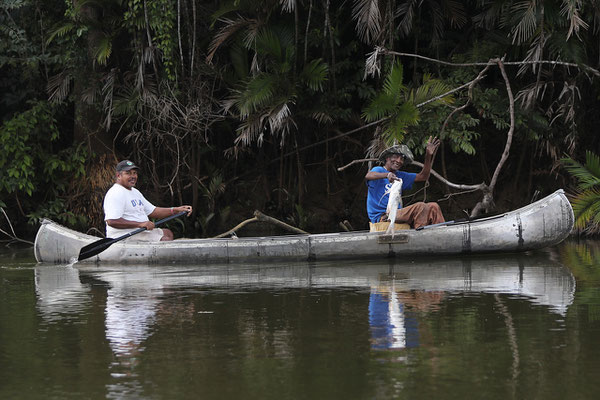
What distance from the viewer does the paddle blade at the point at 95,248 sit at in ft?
39.3

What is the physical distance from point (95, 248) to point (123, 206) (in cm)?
74

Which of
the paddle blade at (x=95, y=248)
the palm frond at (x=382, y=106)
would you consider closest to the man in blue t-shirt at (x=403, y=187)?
the palm frond at (x=382, y=106)

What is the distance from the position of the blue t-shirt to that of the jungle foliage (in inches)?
100

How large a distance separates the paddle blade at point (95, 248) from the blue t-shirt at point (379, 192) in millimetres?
3176

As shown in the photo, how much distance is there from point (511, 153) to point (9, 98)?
918 cm

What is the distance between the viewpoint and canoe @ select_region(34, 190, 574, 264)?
11680 mm

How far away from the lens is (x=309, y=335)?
6.58 m

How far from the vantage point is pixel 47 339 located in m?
6.65

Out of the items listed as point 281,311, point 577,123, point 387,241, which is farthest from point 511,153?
point 281,311

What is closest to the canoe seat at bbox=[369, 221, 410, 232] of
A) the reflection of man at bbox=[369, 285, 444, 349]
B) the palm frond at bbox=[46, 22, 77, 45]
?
the reflection of man at bbox=[369, 285, 444, 349]

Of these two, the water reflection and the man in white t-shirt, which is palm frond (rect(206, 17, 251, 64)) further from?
the water reflection

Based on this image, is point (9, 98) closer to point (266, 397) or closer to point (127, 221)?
point (127, 221)

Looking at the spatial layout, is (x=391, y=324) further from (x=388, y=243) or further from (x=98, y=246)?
(x=98, y=246)

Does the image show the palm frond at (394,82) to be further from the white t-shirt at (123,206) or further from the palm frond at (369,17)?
the white t-shirt at (123,206)
